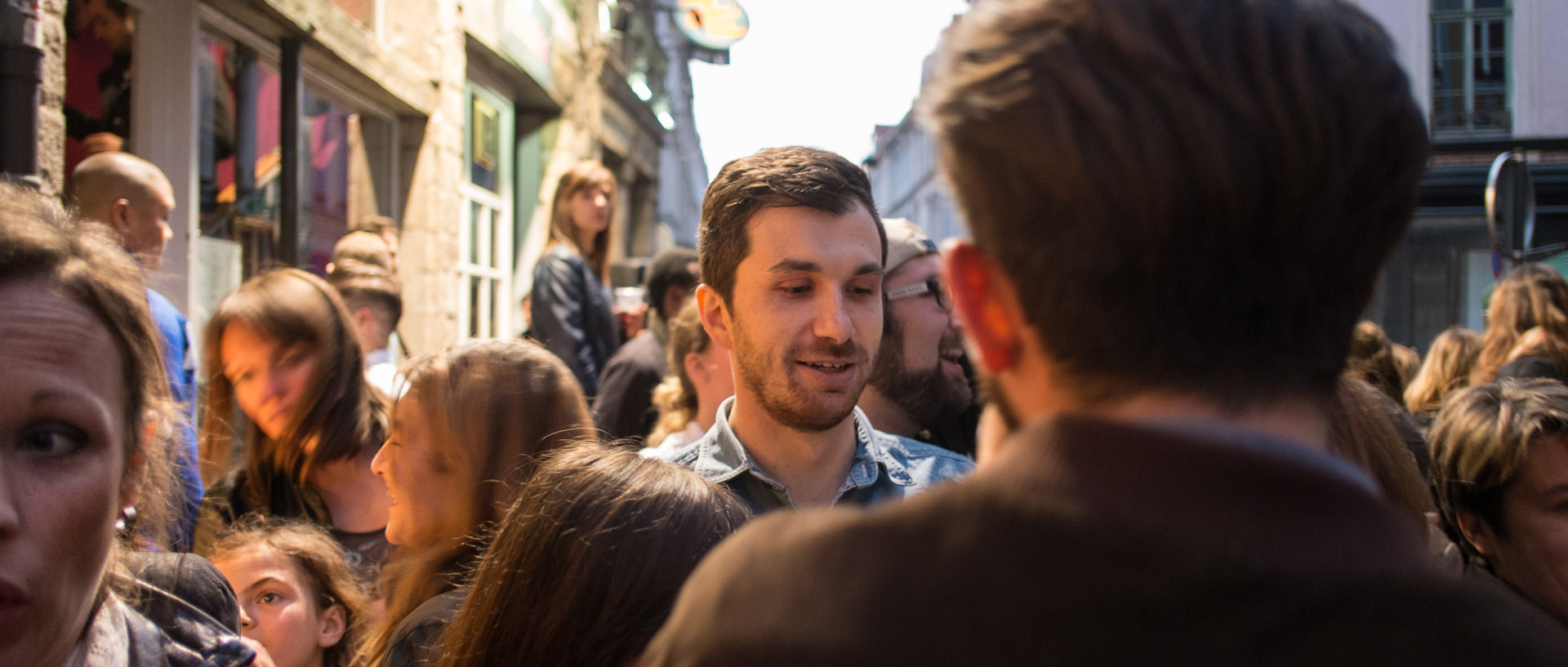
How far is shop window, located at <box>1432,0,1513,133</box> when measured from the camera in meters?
14.5

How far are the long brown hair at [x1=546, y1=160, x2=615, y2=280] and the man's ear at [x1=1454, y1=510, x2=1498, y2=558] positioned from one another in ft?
13.1

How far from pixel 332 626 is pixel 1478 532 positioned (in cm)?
252

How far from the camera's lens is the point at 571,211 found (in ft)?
18.4

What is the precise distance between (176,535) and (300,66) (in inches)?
177

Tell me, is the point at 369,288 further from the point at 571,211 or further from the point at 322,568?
the point at 322,568

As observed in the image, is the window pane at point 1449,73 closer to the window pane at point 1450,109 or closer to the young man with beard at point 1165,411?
the window pane at point 1450,109

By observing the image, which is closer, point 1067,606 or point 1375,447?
point 1067,606

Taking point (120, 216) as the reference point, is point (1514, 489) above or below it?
below

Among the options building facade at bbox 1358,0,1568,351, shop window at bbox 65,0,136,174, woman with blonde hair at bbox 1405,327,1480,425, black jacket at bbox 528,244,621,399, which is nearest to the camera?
shop window at bbox 65,0,136,174

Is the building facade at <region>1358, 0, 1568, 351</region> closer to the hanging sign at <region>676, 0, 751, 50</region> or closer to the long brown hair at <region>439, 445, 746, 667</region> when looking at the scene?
the hanging sign at <region>676, 0, 751, 50</region>

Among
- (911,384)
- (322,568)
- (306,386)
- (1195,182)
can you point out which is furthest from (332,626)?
(1195,182)

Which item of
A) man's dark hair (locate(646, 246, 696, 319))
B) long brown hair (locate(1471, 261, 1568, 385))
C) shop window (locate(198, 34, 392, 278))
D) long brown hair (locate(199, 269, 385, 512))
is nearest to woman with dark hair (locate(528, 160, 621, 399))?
man's dark hair (locate(646, 246, 696, 319))

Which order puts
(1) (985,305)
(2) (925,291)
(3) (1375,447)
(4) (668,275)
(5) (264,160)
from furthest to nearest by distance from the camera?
(5) (264,160) < (4) (668,275) < (2) (925,291) < (3) (1375,447) < (1) (985,305)

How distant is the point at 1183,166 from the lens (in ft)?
2.35
